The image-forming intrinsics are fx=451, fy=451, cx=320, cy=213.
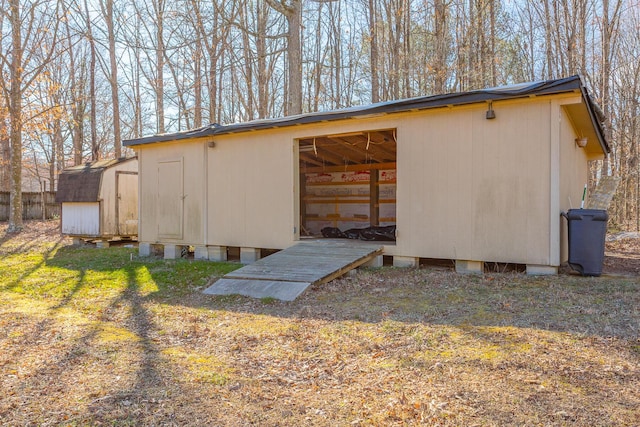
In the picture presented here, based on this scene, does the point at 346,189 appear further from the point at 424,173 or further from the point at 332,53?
the point at 332,53

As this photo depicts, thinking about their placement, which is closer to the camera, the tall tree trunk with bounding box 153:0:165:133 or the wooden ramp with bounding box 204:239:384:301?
the wooden ramp with bounding box 204:239:384:301

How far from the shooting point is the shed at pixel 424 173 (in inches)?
229

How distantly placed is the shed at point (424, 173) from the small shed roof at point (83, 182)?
240 cm

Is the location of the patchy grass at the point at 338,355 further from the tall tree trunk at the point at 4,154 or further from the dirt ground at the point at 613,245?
the tall tree trunk at the point at 4,154

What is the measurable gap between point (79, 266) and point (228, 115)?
13.5 metres

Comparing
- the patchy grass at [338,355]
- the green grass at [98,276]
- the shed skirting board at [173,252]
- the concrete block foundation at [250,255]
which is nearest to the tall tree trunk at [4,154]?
→ the green grass at [98,276]

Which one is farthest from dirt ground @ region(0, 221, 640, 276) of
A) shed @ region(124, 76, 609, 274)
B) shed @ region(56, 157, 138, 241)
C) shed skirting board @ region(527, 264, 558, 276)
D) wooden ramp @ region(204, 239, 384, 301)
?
wooden ramp @ region(204, 239, 384, 301)

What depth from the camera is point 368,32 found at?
16.6 metres

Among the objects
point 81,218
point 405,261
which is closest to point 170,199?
point 81,218

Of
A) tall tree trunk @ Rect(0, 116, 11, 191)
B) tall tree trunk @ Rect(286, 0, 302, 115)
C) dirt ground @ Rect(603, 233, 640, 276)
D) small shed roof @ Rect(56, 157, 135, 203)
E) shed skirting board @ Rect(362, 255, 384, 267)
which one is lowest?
dirt ground @ Rect(603, 233, 640, 276)

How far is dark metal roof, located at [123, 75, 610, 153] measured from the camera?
5.47m

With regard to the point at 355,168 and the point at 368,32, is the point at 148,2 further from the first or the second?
the point at 355,168

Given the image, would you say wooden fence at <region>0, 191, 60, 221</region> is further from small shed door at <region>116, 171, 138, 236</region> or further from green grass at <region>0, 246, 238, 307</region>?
green grass at <region>0, 246, 238, 307</region>

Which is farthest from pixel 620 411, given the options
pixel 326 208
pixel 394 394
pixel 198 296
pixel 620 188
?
pixel 620 188
